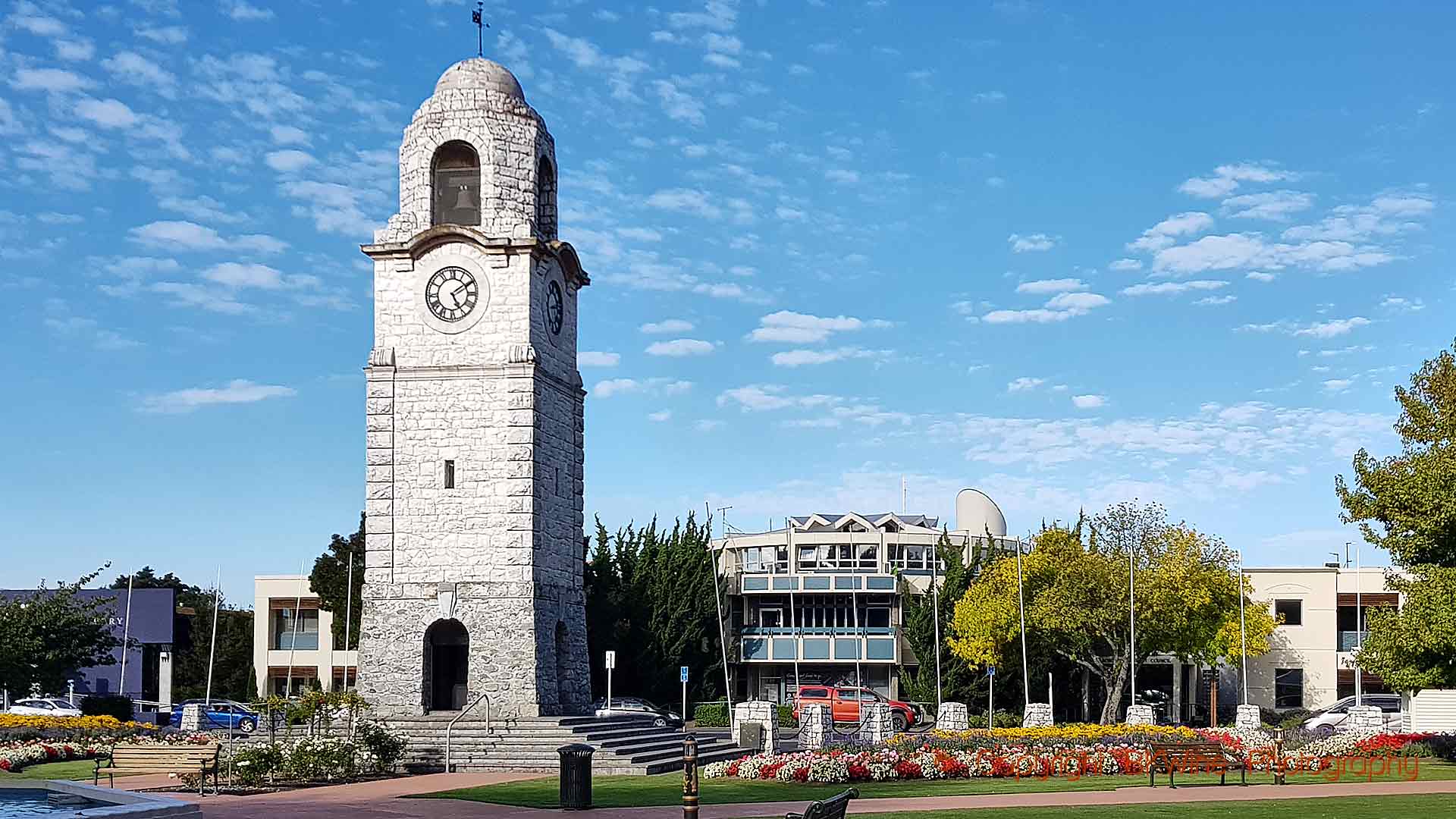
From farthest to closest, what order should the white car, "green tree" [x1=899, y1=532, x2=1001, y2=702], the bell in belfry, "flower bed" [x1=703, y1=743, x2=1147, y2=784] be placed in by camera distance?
"green tree" [x1=899, y1=532, x2=1001, y2=702] → the white car → the bell in belfry → "flower bed" [x1=703, y1=743, x2=1147, y2=784]

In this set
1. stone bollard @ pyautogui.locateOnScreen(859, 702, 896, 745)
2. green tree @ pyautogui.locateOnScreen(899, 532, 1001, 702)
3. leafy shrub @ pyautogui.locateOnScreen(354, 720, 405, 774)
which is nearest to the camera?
leafy shrub @ pyautogui.locateOnScreen(354, 720, 405, 774)

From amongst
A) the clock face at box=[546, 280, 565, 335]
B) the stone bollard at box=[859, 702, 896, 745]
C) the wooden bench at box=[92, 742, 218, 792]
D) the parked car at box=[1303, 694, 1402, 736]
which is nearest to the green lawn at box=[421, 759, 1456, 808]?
the wooden bench at box=[92, 742, 218, 792]

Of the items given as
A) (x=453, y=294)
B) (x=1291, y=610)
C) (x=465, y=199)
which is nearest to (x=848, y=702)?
(x=453, y=294)

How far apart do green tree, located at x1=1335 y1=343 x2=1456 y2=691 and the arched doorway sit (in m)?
22.0

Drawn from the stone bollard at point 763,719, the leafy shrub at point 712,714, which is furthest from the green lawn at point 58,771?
the leafy shrub at point 712,714

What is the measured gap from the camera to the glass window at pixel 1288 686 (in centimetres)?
6525

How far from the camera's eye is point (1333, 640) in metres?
64.8

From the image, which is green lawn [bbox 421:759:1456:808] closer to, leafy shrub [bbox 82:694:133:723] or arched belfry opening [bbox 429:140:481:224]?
arched belfry opening [bbox 429:140:481:224]

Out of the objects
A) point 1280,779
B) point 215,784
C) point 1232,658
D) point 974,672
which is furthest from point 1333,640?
point 215,784

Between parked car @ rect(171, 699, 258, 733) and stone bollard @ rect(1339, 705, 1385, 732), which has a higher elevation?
stone bollard @ rect(1339, 705, 1385, 732)

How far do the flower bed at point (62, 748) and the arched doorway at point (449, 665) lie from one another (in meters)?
6.74

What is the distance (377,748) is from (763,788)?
335 inches

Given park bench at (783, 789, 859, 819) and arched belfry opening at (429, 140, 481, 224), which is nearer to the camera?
park bench at (783, 789, 859, 819)

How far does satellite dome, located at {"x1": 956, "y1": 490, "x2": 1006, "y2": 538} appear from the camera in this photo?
71.6m
